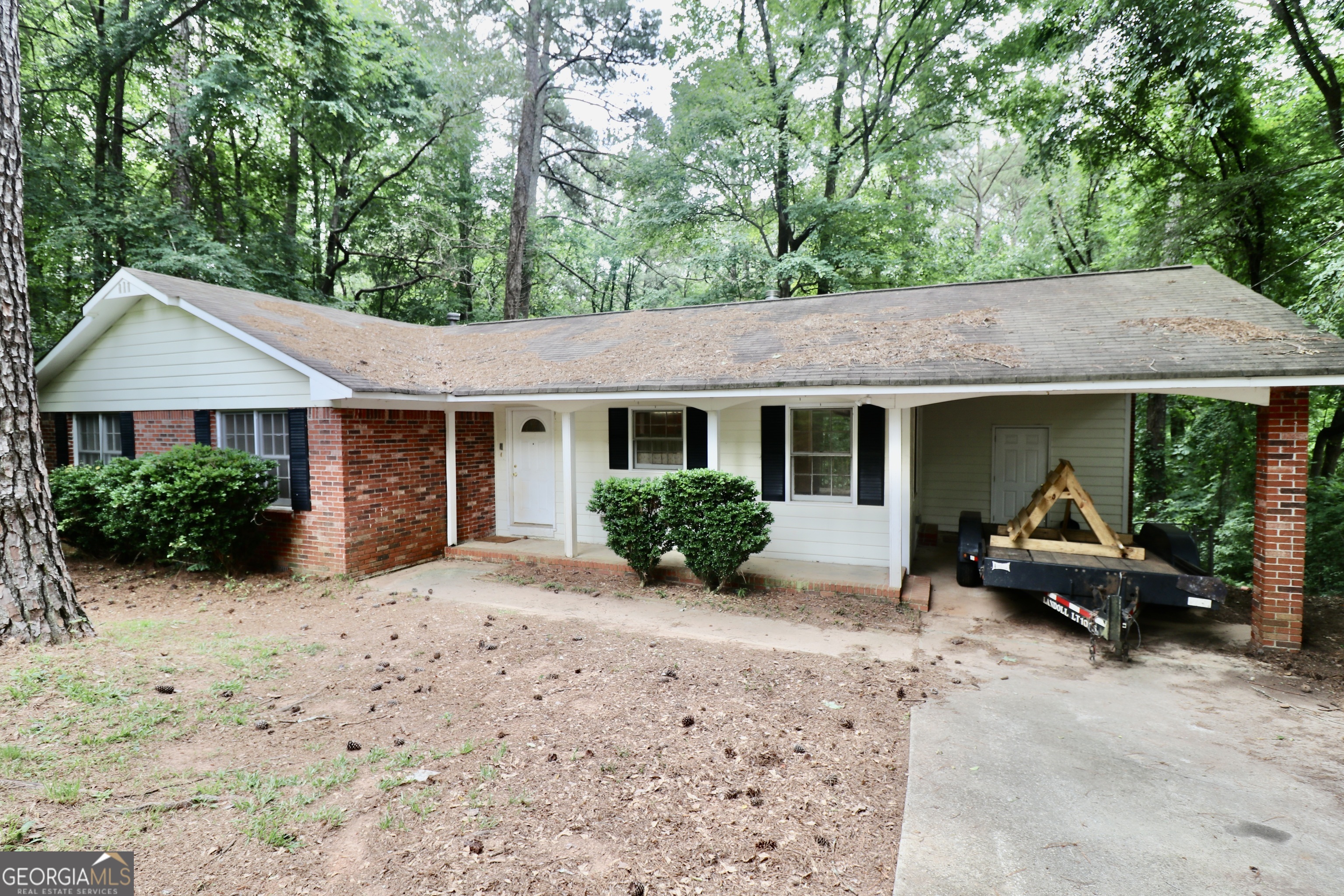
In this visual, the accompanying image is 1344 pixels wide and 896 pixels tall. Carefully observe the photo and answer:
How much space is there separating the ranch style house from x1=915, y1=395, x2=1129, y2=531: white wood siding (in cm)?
4

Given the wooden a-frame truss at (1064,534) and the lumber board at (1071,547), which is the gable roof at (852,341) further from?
the lumber board at (1071,547)

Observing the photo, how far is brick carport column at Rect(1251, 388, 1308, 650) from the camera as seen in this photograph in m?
5.32

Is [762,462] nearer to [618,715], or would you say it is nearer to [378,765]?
[618,715]

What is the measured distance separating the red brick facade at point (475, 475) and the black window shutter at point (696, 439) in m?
3.72

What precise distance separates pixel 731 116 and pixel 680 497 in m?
12.1

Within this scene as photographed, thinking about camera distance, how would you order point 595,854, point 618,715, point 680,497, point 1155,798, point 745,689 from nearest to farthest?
point 595,854
point 1155,798
point 618,715
point 745,689
point 680,497

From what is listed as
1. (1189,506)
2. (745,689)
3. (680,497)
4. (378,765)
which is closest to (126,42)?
(680,497)

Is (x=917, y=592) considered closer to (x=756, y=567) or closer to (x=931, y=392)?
(x=756, y=567)

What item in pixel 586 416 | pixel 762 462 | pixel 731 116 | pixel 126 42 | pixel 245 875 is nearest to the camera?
pixel 245 875

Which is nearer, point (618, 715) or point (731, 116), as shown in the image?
point (618, 715)

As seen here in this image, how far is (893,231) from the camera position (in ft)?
52.3

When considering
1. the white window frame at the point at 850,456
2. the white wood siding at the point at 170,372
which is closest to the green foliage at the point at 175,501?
the white wood siding at the point at 170,372

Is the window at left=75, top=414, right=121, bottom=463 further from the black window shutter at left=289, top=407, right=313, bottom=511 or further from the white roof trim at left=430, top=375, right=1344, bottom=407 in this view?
the white roof trim at left=430, top=375, right=1344, bottom=407

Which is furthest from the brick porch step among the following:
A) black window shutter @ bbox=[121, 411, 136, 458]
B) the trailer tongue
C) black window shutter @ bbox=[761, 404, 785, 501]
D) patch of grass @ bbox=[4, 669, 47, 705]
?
black window shutter @ bbox=[121, 411, 136, 458]
